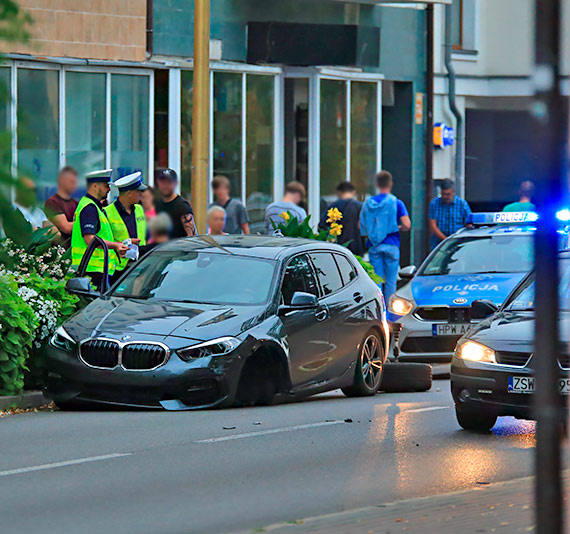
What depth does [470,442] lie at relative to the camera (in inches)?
426

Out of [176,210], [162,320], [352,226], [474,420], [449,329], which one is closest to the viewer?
[474,420]

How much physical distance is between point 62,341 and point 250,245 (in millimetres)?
2143

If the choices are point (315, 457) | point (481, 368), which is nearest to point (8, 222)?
point (315, 457)

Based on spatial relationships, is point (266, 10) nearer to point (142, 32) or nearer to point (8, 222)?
point (142, 32)

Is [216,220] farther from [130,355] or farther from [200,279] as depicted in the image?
[130,355]

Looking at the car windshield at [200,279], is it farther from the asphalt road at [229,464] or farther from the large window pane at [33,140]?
the large window pane at [33,140]

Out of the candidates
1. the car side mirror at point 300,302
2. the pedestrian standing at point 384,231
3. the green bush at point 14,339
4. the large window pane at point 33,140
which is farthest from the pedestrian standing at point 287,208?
the large window pane at point 33,140

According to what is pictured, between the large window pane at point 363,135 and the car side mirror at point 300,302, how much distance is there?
46.8 feet

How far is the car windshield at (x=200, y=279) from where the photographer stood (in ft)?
41.9

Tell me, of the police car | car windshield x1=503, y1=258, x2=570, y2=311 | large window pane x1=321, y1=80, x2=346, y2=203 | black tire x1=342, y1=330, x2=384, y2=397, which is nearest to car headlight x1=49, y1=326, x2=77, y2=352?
black tire x1=342, y1=330, x2=384, y2=397

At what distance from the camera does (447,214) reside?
Answer: 2231cm

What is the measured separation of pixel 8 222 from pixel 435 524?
3041 mm

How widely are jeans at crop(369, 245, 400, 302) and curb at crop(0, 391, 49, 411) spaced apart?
8102 mm

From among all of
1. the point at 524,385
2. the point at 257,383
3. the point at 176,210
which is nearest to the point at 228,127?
the point at 176,210
